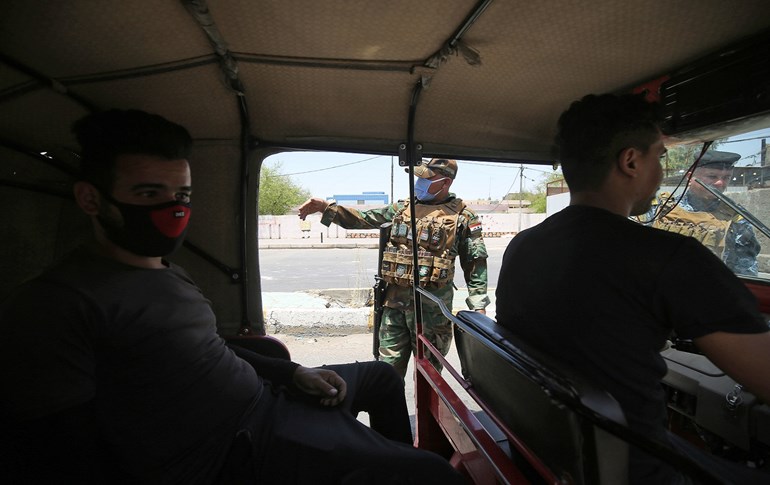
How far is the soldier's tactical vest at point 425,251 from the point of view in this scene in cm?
359

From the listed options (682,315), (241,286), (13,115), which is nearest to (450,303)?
(241,286)

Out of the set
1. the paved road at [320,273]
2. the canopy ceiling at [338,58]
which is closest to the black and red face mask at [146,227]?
the canopy ceiling at [338,58]

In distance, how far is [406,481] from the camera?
1.38 meters

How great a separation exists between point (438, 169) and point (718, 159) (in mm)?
2050

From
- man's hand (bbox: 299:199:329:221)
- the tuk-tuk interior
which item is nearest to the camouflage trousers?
man's hand (bbox: 299:199:329:221)

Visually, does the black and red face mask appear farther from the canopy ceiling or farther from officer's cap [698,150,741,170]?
officer's cap [698,150,741,170]

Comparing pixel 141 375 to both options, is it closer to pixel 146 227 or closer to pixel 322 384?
pixel 146 227

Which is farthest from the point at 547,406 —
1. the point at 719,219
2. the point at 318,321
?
the point at 318,321

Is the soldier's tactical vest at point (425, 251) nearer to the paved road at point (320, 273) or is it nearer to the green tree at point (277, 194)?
the paved road at point (320, 273)

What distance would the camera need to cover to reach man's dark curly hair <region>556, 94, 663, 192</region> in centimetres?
134

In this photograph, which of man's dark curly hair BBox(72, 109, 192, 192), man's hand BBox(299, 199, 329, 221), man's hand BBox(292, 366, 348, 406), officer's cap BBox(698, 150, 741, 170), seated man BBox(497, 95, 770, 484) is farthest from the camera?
man's hand BBox(299, 199, 329, 221)

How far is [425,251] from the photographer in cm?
363

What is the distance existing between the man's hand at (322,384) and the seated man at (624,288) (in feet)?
2.71

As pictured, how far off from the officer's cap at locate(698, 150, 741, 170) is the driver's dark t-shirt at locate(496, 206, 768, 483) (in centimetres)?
122
